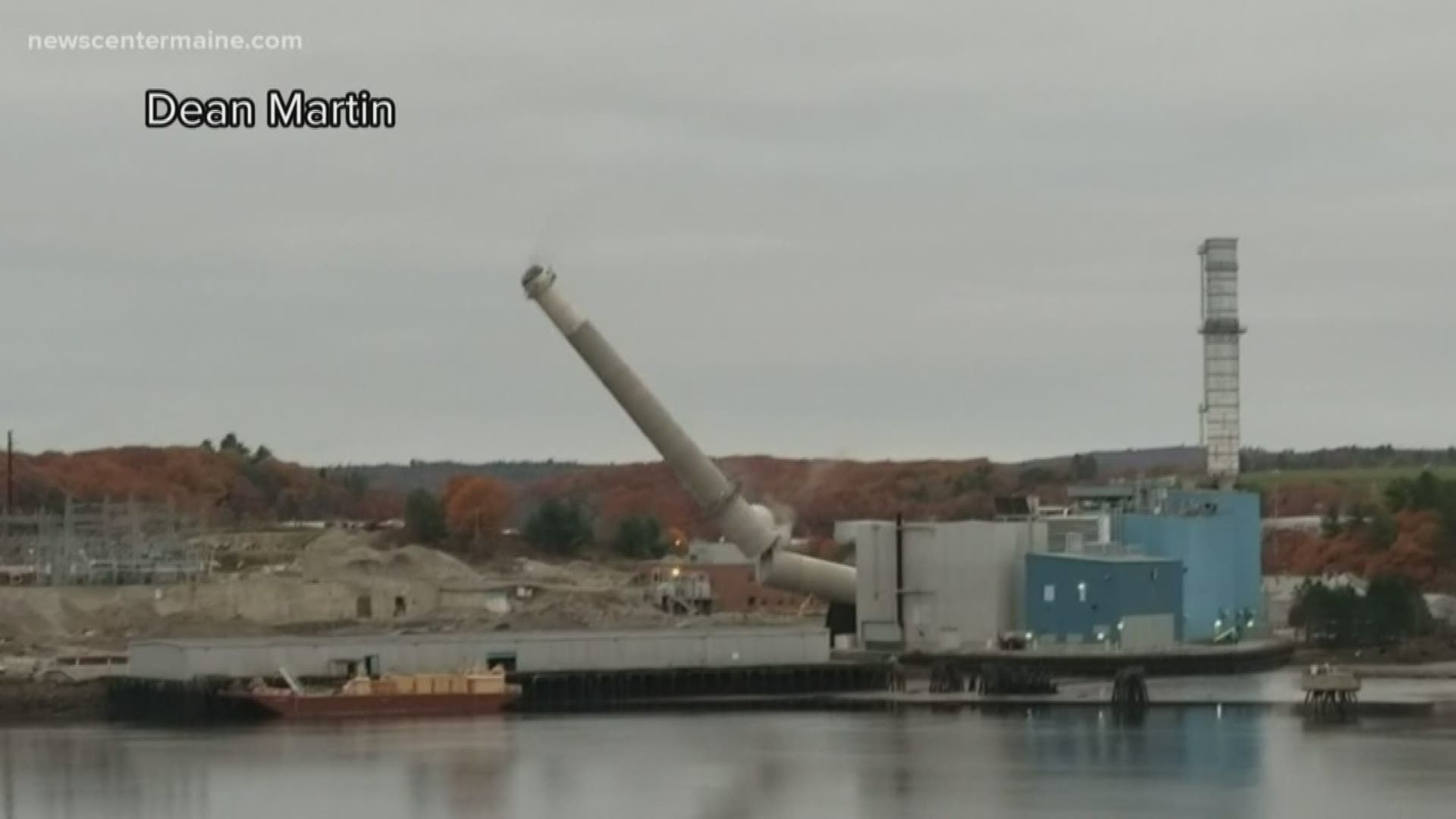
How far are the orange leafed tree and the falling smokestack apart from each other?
42522mm

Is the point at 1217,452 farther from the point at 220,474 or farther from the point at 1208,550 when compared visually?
the point at 220,474

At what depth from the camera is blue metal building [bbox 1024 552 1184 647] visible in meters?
69.2

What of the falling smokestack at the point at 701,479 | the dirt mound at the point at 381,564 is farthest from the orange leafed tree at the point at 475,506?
the falling smokestack at the point at 701,479

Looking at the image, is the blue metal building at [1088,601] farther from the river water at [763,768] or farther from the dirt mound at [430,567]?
the dirt mound at [430,567]

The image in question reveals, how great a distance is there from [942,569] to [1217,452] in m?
16.4

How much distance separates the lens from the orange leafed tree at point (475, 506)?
11764 centimetres

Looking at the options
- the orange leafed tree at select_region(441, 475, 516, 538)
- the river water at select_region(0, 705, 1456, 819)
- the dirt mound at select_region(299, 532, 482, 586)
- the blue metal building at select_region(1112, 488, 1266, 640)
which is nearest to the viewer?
the river water at select_region(0, 705, 1456, 819)

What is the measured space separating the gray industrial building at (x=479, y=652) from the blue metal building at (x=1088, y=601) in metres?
4.98

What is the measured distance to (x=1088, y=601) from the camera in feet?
227

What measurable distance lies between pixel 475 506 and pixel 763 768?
75073 millimetres

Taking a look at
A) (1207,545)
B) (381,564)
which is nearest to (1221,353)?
(1207,545)

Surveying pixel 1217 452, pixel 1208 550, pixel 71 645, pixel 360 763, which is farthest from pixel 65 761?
pixel 1217 452

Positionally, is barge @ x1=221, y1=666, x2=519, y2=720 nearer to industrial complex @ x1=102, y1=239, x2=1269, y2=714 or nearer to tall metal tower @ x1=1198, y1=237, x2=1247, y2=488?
industrial complex @ x1=102, y1=239, x2=1269, y2=714

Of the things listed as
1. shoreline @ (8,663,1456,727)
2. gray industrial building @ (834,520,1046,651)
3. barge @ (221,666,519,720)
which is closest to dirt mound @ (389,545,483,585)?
gray industrial building @ (834,520,1046,651)
